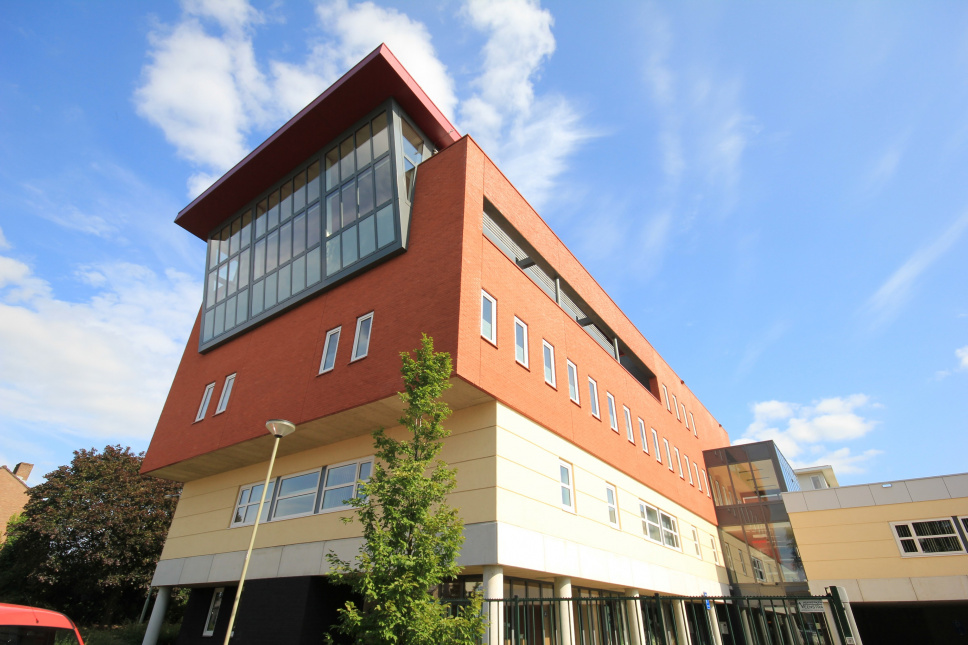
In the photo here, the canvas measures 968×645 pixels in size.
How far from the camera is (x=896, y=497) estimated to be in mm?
22203

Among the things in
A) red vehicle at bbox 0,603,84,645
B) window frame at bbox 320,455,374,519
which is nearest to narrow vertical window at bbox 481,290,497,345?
window frame at bbox 320,455,374,519

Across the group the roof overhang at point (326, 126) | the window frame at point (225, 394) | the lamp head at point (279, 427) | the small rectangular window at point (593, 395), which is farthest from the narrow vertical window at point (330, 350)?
the small rectangular window at point (593, 395)

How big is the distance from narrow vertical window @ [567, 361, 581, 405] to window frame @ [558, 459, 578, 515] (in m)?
2.52

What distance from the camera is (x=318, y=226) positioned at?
19344 mm

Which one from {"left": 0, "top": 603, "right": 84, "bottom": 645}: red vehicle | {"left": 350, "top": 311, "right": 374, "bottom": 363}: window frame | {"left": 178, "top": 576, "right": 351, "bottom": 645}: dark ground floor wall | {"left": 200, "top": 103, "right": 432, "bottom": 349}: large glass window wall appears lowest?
{"left": 0, "top": 603, "right": 84, "bottom": 645}: red vehicle

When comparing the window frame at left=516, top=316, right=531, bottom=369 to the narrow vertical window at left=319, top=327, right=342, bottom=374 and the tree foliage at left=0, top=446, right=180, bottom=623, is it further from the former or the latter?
the tree foliage at left=0, top=446, right=180, bottom=623

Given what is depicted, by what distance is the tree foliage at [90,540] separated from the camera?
31500mm

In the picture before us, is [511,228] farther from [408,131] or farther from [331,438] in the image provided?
[331,438]

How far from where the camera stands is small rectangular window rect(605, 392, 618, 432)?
68.4 feet

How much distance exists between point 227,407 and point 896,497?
90.7 ft

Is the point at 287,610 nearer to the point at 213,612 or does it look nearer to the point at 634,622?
the point at 213,612

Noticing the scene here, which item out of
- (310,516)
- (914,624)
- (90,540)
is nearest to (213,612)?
(310,516)

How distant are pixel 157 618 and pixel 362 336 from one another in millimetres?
14443

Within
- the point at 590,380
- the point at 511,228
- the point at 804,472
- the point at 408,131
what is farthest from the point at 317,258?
the point at 804,472
